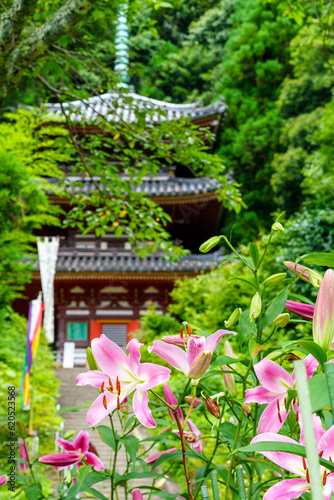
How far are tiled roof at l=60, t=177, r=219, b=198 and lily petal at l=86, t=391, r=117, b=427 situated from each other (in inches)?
334

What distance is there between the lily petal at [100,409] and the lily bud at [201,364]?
0.09m

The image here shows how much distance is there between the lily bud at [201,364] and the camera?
0.41m

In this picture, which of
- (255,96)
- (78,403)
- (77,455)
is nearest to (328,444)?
(77,455)

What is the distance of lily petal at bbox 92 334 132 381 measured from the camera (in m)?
0.44

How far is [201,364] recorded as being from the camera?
410mm

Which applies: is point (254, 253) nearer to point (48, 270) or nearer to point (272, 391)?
point (272, 391)

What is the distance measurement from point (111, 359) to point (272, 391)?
0.15 metres

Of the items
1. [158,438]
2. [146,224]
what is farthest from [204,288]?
[158,438]

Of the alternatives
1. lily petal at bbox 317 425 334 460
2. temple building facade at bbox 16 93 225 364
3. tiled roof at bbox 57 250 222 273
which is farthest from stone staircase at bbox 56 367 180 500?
lily petal at bbox 317 425 334 460

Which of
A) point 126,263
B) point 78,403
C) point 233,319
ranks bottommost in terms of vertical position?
point 78,403

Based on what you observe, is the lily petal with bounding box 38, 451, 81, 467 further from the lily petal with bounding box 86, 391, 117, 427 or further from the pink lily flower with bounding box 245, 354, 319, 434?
the pink lily flower with bounding box 245, 354, 319, 434

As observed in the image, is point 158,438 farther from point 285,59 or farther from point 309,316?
point 285,59

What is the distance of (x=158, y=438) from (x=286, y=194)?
36.5ft

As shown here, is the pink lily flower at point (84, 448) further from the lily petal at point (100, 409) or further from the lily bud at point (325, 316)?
the lily bud at point (325, 316)
